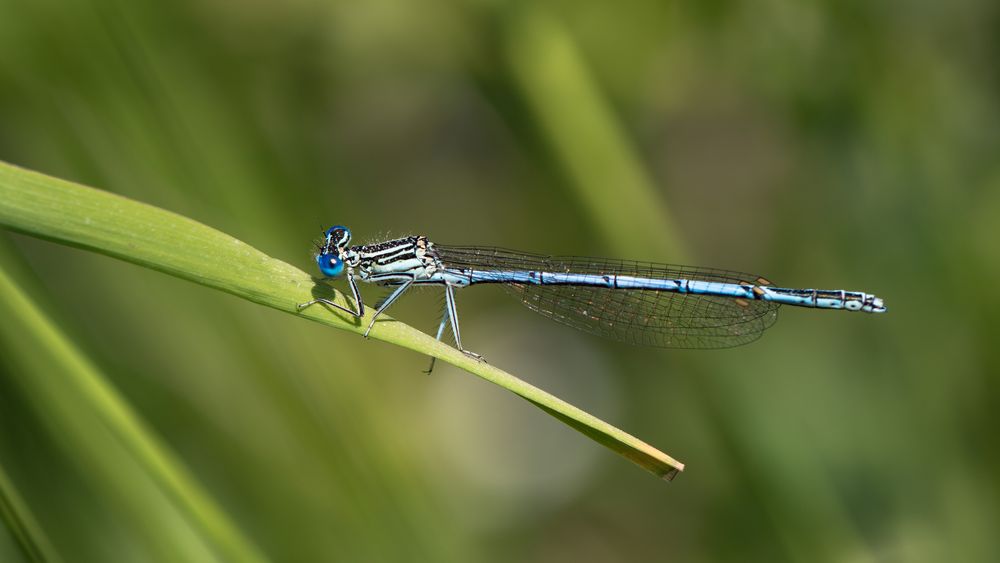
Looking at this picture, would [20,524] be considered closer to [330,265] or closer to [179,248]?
[179,248]

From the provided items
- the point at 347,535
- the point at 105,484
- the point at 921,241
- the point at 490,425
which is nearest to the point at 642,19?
the point at 921,241

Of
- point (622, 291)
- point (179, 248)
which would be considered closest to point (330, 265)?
point (179, 248)

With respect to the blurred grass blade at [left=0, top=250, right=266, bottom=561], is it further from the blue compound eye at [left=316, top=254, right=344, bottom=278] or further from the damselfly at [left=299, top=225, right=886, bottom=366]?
the damselfly at [left=299, top=225, right=886, bottom=366]

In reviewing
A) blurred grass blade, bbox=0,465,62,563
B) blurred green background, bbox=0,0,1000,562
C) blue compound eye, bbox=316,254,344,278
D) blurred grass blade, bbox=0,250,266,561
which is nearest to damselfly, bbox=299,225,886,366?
blurred green background, bbox=0,0,1000,562

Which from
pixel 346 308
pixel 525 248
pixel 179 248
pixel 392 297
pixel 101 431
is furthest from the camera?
pixel 525 248

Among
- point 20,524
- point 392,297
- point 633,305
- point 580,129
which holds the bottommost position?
point 20,524

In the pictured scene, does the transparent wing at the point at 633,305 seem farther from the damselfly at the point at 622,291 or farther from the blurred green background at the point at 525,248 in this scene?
the blurred green background at the point at 525,248
